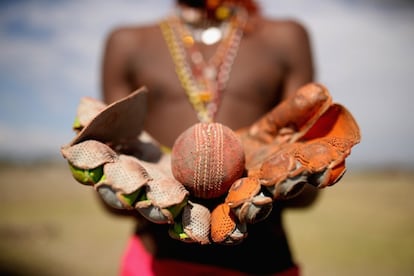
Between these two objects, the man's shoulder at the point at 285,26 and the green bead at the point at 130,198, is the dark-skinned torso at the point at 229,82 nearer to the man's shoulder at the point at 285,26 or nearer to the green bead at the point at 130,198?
the man's shoulder at the point at 285,26

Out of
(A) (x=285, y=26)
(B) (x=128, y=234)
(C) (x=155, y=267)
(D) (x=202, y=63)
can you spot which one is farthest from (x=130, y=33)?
(B) (x=128, y=234)

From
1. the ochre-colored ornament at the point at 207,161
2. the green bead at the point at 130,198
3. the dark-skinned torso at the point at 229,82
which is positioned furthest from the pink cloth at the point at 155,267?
the green bead at the point at 130,198

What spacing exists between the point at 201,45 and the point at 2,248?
7.50 m

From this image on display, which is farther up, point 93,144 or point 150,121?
point 93,144

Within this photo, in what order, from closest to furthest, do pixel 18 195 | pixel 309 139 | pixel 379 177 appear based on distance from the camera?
pixel 309 139 < pixel 18 195 < pixel 379 177

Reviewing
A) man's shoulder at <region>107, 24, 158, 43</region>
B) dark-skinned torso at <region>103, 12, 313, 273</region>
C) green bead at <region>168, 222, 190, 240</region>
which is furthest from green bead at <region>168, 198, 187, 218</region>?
man's shoulder at <region>107, 24, 158, 43</region>

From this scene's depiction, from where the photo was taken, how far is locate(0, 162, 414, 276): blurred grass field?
7238 mm

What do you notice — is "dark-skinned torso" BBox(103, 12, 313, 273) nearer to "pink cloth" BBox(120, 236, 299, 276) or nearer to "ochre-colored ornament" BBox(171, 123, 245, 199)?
"pink cloth" BBox(120, 236, 299, 276)

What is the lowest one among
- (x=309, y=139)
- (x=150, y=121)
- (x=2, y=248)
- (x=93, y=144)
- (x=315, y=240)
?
(x=315, y=240)

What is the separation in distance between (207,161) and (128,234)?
8.31 m

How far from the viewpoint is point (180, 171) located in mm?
1614

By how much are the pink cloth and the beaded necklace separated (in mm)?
785

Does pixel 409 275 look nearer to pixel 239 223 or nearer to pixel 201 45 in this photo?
pixel 201 45

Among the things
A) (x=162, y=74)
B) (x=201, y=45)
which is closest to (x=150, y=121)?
(x=162, y=74)
